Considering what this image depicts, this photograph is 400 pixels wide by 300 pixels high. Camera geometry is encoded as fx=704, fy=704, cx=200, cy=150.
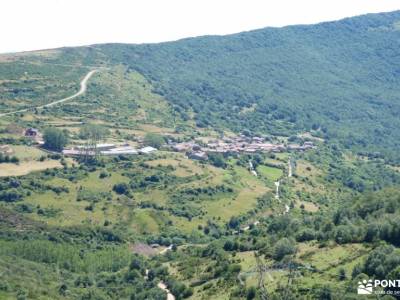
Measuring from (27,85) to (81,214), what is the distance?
286ft

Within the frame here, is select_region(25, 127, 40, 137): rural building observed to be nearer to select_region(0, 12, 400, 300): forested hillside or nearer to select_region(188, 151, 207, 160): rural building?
select_region(0, 12, 400, 300): forested hillside

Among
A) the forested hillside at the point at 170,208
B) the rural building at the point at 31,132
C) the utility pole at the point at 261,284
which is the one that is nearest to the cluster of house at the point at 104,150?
the forested hillside at the point at 170,208

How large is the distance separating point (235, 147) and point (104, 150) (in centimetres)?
3793

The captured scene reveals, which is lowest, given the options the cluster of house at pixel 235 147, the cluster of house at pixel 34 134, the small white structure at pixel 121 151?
the cluster of house at pixel 235 147

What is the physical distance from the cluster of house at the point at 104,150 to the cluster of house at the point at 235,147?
32.7ft

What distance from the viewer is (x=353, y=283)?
2376 inches

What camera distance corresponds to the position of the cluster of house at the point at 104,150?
463 feet

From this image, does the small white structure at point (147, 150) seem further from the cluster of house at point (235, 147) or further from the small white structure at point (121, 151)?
the cluster of house at point (235, 147)

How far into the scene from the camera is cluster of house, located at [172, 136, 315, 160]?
15788 cm

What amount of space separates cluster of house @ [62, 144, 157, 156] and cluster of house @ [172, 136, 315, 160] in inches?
393

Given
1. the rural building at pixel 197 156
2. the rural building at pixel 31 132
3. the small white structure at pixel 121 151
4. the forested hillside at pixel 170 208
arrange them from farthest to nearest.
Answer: the rural building at pixel 197 156 < the rural building at pixel 31 132 < the small white structure at pixel 121 151 < the forested hillside at pixel 170 208

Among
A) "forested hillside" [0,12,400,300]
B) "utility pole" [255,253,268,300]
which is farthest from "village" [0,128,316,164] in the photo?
"utility pole" [255,253,268,300]

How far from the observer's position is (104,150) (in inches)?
5743

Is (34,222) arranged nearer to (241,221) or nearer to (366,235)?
(241,221)
